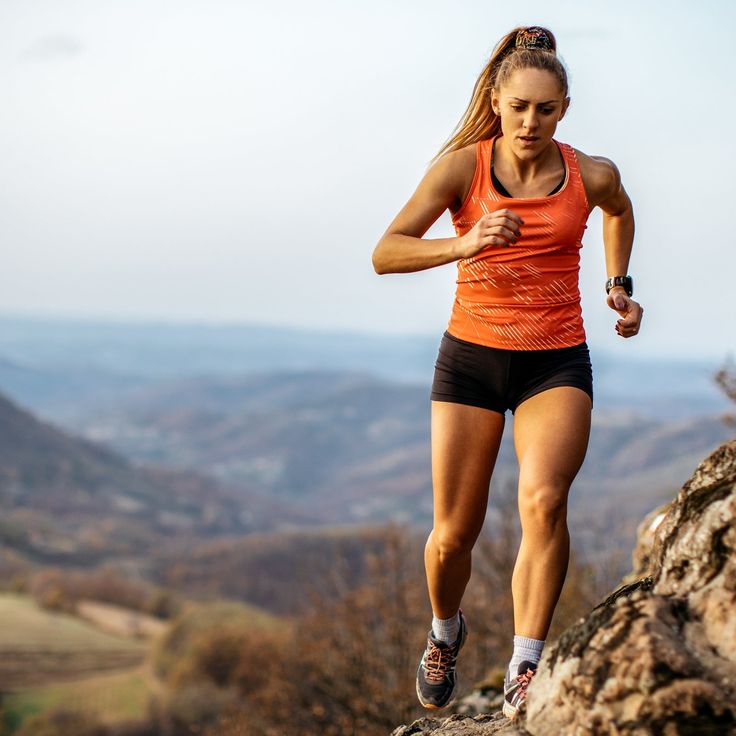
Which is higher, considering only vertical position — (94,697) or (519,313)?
(519,313)

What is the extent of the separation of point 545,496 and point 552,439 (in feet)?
0.65

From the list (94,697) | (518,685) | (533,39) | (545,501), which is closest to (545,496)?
(545,501)

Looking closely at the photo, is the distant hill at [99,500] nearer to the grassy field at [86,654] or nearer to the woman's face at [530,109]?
the grassy field at [86,654]

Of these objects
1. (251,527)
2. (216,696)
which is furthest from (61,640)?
(251,527)

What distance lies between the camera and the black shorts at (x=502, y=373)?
3908 mm

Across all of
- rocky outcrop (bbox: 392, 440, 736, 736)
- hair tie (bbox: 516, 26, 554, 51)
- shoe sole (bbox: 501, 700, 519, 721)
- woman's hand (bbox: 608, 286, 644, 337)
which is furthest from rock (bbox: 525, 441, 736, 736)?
hair tie (bbox: 516, 26, 554, 51)

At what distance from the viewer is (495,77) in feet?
13.3

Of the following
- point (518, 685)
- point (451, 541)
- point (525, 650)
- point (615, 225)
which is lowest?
point (518, 685)

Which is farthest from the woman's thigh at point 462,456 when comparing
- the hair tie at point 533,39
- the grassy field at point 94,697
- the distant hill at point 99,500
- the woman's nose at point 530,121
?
the distant hill at point 99,500

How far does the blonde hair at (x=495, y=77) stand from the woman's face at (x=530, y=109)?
4 centimetres

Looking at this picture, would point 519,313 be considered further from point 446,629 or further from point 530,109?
point 446,629

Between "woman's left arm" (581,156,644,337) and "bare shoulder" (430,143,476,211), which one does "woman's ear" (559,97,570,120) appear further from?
"bare shoulder" (430,143,476,211)

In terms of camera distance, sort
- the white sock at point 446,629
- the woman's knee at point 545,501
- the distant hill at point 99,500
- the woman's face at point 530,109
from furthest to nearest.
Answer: the distant hill at point 99,500, the white sock at point 446,629, the woman's face at point 530,109, the woman's knee at point 545,501

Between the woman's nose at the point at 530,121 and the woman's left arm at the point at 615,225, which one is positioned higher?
the woman's nose at the point at 530,121
